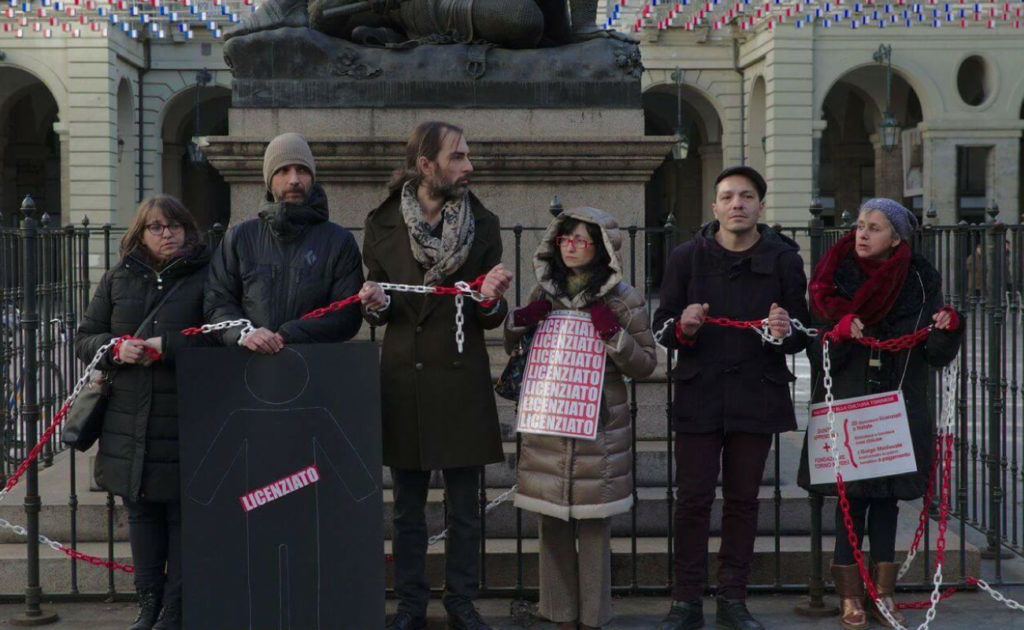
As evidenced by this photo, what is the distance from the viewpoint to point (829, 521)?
6.54m

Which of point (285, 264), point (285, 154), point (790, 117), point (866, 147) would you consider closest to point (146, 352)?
point (285, 264)

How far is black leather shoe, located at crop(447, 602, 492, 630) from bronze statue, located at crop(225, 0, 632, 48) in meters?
3.59

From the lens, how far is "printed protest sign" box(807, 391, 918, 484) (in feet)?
18.1

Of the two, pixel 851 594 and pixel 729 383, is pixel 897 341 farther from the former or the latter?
pixel 851 594

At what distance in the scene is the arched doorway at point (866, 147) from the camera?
3394cm

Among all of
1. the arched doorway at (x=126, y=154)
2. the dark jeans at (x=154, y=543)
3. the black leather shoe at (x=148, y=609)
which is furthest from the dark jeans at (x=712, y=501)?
the arched doorway at (x=126, y=154)

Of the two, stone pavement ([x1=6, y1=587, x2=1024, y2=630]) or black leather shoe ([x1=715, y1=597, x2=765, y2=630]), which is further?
stone pavement ([x1=6, y1=587, x2=1024, y2=630])

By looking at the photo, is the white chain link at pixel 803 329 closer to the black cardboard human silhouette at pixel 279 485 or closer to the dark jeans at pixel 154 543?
the black cardboard human silhouette at pixel 279 485

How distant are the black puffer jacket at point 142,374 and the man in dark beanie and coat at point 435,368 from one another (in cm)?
81

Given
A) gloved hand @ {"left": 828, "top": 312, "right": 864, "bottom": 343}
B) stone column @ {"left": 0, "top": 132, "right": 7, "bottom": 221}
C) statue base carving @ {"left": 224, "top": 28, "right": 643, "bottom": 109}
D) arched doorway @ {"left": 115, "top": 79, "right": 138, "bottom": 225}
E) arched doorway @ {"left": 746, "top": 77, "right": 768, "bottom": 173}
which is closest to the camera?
gloved hand @ {"left": 828, "top": 312, "right": 864, "bottom": 343}

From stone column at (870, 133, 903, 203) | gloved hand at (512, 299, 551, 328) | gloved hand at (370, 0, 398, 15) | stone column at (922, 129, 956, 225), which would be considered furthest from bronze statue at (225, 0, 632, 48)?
stone column at (870, 133, 903, 203)

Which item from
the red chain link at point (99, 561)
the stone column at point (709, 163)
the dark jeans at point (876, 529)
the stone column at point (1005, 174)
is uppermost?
the stone column at point (709, 163)

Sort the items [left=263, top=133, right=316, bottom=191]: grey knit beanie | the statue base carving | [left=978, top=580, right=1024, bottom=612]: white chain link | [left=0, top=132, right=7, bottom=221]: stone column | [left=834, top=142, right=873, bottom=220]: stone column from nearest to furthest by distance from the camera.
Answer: [left=263, top=133, right=316, bottom=191]: grey knit beanie < [left=978, top=580, right=1024, bottom=612]: white chain link < the statue base carving < [left=0, top=132, right=7, bottom=221]: stone column < [left=834, top=142, right=873, bottom=220]: stone column

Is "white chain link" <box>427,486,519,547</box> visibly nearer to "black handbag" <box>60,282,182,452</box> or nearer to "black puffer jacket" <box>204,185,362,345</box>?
"black puffer jacket" <box>204,185,362,345</box>
